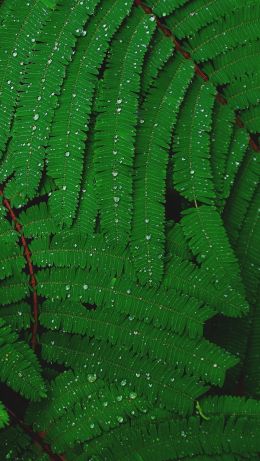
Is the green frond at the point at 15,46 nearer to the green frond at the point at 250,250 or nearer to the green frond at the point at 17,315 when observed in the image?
the green frond at the point at 17,315

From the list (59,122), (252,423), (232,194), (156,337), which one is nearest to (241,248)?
(232,194)

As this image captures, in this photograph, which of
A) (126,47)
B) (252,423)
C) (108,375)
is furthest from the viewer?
(126,47)

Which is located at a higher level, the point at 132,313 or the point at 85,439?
the point at 132,313

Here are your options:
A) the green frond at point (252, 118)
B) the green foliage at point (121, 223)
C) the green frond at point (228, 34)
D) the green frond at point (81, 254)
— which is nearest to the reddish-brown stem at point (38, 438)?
the green foliage at point (121, 223)

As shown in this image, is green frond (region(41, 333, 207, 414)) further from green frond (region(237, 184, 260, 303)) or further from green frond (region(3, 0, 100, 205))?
green frond (region(3, 0, 100, 205))

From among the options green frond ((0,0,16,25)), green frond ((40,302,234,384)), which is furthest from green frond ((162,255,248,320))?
green frond ((0,0,16,25))

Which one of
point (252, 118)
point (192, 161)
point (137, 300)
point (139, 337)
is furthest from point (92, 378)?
point (252, 118)

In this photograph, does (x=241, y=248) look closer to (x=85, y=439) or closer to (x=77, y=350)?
(x=77, y=350)

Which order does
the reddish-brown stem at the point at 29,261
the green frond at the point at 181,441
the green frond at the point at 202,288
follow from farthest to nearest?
1. the reddish-brown stem at the point at 29,261
2. the green frond at the point at 202,288
3. the green frond at the point at 181,441
